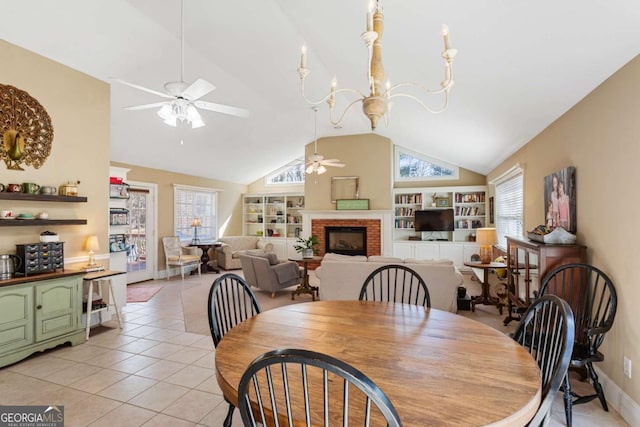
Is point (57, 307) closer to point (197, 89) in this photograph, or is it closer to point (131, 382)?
point (131, 382)

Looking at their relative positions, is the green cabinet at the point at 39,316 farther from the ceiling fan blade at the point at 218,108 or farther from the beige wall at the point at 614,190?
the beige wall at the point at 614,190

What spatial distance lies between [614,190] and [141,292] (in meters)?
6.38

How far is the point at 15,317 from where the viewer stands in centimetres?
289

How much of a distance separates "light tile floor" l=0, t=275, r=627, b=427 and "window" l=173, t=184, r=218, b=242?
4.09m

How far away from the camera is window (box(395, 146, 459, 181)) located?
784 centimetres

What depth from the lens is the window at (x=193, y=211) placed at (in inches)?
300

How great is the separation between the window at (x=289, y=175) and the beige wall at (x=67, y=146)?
5.74 meters

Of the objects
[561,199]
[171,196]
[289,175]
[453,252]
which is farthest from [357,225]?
[561,199]

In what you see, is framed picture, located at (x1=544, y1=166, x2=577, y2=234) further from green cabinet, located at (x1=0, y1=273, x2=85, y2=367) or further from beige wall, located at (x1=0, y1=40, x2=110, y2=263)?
Result: beige wall, located at (x1=0, y1=40, x2=110, y2=263)

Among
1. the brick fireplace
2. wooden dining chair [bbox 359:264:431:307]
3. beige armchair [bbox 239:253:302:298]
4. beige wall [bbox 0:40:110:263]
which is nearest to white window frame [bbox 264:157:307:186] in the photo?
the brick fireplace

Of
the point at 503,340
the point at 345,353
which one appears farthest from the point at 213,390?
the point at 503,340

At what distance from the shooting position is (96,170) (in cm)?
394

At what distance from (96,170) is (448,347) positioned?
13.9 ft

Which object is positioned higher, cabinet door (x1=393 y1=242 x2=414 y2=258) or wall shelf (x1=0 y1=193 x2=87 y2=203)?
wall shelf (x1=0 y1=193 x2=87 y2=203)
